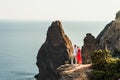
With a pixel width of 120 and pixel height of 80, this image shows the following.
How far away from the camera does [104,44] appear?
129ft

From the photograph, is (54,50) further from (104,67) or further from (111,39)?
(104,67)

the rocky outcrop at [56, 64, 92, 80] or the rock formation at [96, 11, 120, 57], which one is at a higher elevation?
the rock formation at [96, 11, 120, 57]

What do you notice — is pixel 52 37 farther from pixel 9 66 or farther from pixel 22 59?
pixel 22 59

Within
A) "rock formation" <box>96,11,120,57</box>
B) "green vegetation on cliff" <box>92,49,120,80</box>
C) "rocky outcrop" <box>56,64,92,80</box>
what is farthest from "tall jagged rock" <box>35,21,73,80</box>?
"green vegetation on cliff" <box>92,49,120,80</box>

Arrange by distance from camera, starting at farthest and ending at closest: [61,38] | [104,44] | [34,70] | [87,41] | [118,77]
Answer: [34,70]
[61,38]
[87,41]
[104,44]
[118,77]

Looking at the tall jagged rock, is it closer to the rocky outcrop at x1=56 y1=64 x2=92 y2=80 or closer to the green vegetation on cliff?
the rocky outcrop at x1=56 y1=64 x2=92 y2=80

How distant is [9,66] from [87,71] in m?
132

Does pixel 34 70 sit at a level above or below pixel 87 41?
below

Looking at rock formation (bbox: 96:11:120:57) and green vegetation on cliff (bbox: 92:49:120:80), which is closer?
green vegetation on cliff (bbox: 92:49:120:80)

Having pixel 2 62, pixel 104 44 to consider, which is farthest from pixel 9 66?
pixel 104 44

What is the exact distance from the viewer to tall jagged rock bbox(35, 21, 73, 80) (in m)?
110

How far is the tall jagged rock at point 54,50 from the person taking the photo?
109875 mm

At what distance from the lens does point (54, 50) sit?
113 metres

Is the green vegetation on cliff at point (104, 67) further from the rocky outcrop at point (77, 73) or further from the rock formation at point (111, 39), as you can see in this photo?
the rock formation at point (111, 39)
